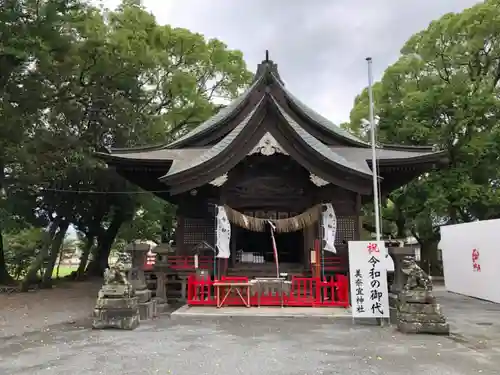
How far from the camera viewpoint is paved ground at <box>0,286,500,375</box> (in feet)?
17.2

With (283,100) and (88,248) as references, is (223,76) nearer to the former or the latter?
(283,100)

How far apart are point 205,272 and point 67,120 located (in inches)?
381

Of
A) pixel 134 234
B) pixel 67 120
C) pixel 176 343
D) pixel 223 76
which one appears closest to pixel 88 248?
pixel 134 234

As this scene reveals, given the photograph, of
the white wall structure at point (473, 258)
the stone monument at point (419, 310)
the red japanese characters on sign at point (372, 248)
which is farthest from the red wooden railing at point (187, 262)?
the white wall structure at point (473, 258)

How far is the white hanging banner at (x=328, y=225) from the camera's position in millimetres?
10627

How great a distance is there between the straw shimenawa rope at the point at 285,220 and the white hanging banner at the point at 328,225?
16 cm

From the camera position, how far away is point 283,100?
14.0 meters

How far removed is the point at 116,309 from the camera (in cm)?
768

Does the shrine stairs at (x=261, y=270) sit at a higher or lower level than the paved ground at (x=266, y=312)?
higher

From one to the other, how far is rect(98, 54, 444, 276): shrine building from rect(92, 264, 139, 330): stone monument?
298 centimetres

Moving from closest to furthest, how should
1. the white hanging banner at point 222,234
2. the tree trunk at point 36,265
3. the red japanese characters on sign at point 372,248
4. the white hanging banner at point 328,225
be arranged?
the red japanese characters on sign at point 372,248 < the white hanging banner at point 222,234 < the white hanging banner at point 328,225 < the tree trunk at point 36,265

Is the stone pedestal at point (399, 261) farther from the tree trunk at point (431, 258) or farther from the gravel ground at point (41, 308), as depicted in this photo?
the tree trunk at point (431, 258)

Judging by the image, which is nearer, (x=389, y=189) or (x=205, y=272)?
(x=205, y=272)

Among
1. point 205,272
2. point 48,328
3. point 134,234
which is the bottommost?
point 48,328
